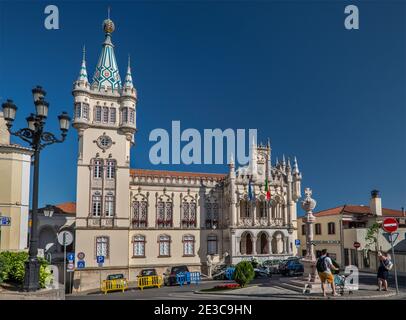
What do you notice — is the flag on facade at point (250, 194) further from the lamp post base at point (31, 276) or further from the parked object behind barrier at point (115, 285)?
the lamp post base at point (31, 276)

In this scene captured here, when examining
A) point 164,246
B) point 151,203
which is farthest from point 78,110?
point 164,246

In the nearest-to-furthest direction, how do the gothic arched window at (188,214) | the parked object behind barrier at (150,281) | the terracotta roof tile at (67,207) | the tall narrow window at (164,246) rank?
the parked object behind barrier at (150,281), the tall narrow window at (164,246), the gothic arched window at (188,214), the terracotta roof tile at (67,207)

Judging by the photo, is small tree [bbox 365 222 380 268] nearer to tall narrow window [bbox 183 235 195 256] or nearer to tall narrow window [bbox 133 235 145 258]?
tall narrow window [bbox 183 235 195 256]

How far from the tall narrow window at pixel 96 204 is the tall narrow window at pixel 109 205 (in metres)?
0.66

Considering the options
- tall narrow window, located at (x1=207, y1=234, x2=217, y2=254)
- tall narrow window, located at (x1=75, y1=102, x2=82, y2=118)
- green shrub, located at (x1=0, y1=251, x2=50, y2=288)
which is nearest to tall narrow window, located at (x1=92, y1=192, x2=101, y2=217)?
tall narrow window, located at (x1=75, y1=102, x2=82, y2=118)

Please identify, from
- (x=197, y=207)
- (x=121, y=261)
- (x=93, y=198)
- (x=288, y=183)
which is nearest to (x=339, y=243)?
(x=288, y=183)

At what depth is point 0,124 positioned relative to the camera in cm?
2777

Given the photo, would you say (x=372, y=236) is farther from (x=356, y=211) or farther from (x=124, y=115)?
(x=124, y=115)

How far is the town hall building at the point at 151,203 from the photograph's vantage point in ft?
112

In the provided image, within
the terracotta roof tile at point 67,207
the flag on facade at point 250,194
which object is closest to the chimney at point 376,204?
the flag on facade at point 250,194

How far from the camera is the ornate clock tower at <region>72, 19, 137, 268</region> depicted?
111ft

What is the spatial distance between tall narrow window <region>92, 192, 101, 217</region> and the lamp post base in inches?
926

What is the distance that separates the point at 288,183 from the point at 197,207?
11.0 metres
